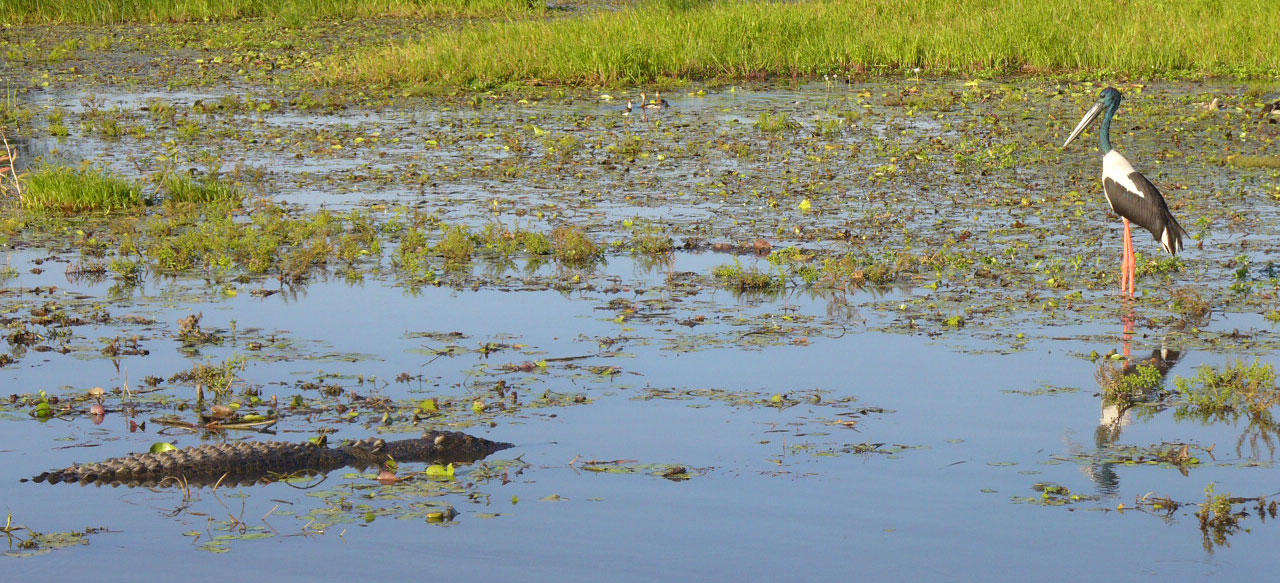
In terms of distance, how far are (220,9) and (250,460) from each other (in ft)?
68.8

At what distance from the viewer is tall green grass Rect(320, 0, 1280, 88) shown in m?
16.8

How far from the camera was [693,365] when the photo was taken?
6.45 m

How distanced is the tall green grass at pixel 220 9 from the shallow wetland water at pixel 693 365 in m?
12.0

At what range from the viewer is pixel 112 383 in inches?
243

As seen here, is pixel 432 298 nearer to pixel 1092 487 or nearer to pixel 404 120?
pixel 1092 487

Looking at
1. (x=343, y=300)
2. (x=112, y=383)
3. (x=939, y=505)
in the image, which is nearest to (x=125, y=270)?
(x=343, y=300)

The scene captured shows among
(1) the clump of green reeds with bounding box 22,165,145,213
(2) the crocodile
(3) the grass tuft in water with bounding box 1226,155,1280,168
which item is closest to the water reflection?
(2) the crocodile

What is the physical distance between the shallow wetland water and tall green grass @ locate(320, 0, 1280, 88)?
4.49 meters

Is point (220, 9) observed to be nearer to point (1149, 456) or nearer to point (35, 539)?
point (35, 539)

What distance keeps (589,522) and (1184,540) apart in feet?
6.01

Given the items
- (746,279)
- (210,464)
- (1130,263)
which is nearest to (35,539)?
(210,464)

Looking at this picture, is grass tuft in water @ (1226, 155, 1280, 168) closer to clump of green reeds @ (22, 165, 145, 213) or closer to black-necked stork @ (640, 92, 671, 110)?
black-necked stork @ (640, 92, 671, 110)

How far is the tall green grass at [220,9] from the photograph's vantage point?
79.0ft

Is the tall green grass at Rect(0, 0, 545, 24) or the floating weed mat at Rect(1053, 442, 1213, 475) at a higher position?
the tall green grass at Rect(0, 0, 545, 24)
